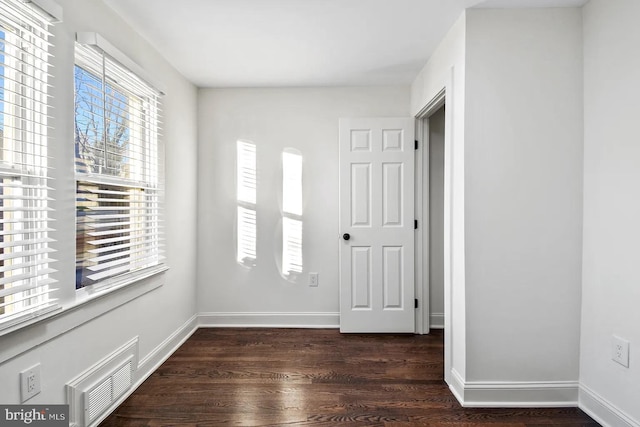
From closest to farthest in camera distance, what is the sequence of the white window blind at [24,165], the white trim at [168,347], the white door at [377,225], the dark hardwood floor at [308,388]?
the white window blind at [24,165]
the dark hardwood floor at [308,388]
the white trim at [168,347]
the white door at [377,225]

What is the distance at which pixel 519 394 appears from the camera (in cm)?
224

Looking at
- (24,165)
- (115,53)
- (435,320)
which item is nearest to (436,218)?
(435,320)

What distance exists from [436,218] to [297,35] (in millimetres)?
2138

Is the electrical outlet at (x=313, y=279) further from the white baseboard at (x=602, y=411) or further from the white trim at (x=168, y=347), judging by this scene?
the white baseboard at (x=602, y=411)

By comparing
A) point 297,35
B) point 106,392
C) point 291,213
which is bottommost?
point 106,392

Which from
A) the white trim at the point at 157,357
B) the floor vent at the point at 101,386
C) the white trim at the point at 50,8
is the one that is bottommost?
the white trim at the point at 157,357

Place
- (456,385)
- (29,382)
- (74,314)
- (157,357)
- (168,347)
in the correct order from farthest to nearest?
(168,347), (157,357), (456,385), (74,314), (29,382)

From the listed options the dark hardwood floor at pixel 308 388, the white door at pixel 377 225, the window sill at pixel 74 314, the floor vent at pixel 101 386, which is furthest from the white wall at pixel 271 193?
the floor vent at pixel 101 386

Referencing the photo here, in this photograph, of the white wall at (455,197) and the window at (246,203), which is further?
the window at (246,203)

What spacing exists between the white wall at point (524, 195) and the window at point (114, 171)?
7.06 feet

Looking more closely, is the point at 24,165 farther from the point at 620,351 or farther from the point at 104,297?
the point at 620,351

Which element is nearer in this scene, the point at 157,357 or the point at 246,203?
the point at 157,357

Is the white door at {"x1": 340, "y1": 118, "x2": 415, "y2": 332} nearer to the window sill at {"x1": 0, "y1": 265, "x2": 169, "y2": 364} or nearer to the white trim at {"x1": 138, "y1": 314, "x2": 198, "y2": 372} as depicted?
the white trim at {"x1": 138, "y1": 314, "x2": 198, "y2": 372}

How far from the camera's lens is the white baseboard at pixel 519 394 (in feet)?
7.32
